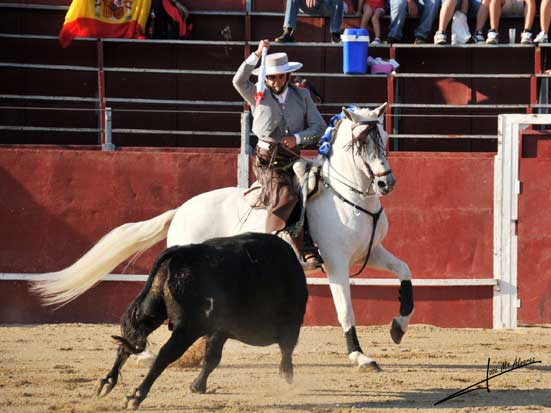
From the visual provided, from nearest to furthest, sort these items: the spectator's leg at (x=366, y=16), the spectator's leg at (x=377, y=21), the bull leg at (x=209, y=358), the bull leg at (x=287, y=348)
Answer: the bull leg at (x=287, y=348) → the bull leg at (x=209, y=358) → the spectator's leg at (x=377, y=21) → the spectator's leg at (x=366, y=16)

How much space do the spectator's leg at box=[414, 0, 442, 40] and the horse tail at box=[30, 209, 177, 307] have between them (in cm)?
497

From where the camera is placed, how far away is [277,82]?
29.6 ft

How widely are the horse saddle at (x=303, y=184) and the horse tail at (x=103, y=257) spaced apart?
32.7 inches

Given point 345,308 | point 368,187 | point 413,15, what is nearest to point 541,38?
point 413,15

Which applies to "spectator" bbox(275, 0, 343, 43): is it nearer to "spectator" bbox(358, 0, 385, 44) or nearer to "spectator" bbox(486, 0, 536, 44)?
"spectator" bbox(358, 0, 385, 44)

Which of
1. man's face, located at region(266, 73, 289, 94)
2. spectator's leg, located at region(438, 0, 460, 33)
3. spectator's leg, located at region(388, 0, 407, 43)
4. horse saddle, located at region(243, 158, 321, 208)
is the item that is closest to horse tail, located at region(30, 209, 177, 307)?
horse saddle, located at region(243, 158, 321, 208)

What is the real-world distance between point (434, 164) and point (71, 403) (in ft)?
19.0

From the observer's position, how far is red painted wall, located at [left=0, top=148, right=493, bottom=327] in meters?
11.7

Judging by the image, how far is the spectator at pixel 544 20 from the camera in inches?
510

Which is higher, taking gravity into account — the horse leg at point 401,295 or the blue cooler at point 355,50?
the blue cooler at point 355,50

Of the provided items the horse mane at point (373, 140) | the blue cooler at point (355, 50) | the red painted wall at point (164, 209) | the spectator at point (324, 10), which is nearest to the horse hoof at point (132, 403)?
the horse mane at point (373, 140)

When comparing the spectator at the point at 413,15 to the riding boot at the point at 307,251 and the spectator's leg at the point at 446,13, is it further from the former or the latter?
the riding boot at the point at 307,251

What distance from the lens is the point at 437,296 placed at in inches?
462

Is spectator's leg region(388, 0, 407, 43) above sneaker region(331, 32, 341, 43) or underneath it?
above
